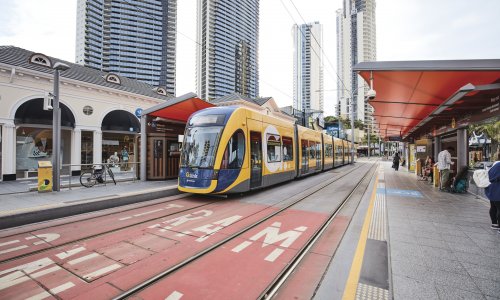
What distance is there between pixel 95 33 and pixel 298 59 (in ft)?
319

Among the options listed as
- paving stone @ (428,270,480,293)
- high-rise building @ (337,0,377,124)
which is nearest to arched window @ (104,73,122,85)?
paving stone @ (428,270,480,293)

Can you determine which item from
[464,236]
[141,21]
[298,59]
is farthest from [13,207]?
[141,21]

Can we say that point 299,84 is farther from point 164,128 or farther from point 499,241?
point 499,241

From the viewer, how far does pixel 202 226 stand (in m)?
5.40

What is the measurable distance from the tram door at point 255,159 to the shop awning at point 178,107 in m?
4.04

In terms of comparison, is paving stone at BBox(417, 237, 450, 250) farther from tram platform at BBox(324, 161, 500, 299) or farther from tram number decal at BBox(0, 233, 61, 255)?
tram number decal at BBox(0, 233, 61, 255)

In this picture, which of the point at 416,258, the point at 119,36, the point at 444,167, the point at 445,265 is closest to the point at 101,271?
the point at 416,258

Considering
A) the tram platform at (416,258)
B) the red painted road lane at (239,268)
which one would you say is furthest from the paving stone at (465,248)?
the red painted road lane at (239,268)

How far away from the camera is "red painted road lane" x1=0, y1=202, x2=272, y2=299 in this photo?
3.04 m

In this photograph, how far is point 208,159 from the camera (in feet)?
25.9

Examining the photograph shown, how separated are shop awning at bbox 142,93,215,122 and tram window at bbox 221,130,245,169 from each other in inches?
163

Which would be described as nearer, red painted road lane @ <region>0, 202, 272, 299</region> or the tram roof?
red painted road lane @ <region>0, 202, 272, 299</region>

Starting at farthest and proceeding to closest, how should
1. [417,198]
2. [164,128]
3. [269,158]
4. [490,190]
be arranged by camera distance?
[164,128] < [269,158] < [417,198] < [490,190]

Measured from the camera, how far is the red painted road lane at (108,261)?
3037 millimetres
